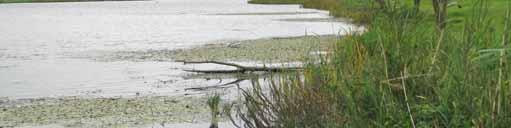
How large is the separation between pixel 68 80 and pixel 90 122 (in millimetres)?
7811

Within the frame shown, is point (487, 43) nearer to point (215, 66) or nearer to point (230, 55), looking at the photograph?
point (215, 66)

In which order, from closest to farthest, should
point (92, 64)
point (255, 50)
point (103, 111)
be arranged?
point (103, 111) < point (92, 64) < point (255, 50)

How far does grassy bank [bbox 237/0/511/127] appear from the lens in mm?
6211

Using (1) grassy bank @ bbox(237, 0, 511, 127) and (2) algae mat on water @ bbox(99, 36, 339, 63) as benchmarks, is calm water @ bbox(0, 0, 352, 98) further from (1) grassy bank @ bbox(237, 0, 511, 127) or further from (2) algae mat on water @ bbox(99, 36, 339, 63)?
(1) grassy bank @ bbox(237, 0, 511, 127)

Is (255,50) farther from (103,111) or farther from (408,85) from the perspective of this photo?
(408,85)

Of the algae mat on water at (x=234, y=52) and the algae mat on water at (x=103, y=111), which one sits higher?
the algae mat on water at (x=234, y=52)

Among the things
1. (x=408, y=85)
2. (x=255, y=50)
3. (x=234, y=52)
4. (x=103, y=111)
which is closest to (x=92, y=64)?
(x=234, y=52)

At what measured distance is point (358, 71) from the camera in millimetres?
8516

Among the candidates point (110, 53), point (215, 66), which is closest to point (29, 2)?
point (110, 53)

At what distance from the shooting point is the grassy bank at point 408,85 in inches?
245

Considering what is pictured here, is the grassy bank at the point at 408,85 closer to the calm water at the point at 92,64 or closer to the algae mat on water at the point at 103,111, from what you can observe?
the algae mat on water at the point at 103,111

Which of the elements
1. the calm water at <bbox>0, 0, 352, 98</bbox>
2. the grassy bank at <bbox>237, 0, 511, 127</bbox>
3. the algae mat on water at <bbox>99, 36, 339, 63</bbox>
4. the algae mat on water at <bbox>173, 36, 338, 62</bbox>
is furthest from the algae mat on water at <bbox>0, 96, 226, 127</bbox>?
the algae mat on water at <bbox>99, 36, 339, 63</bbox>

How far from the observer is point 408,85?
7.58 meters

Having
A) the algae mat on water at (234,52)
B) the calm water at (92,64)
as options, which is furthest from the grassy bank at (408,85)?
the algae mat on water at (234,52)
